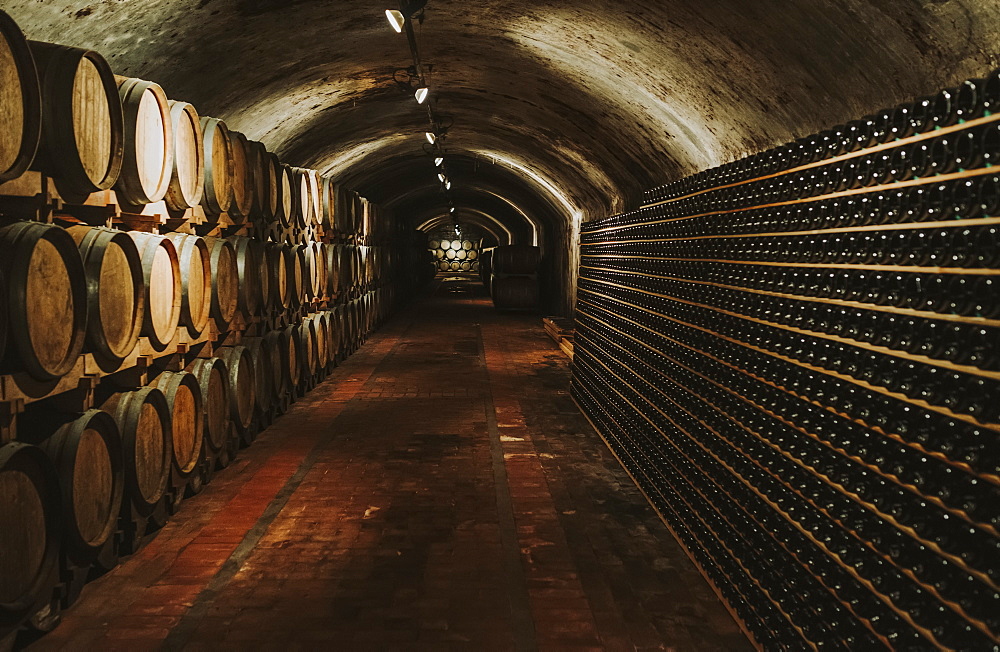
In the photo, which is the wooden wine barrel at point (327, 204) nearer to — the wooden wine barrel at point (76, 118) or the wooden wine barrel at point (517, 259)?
the wooden wine barrel at point (76, 118)

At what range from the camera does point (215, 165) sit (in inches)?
215

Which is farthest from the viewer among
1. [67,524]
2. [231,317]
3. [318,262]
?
[318,262]

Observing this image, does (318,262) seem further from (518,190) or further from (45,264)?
(518,190)

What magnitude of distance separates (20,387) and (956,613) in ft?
11.1

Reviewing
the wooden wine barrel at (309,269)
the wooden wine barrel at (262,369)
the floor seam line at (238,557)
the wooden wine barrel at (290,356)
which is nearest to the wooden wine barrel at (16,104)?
the floor seam line at (238,557)

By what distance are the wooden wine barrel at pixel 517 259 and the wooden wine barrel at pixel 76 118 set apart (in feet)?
51.3

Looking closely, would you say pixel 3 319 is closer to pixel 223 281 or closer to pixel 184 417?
pixel 184 417

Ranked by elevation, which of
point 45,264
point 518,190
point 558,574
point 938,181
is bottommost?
point 558,574

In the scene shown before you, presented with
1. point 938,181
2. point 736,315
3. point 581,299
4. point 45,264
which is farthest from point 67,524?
point 581,299

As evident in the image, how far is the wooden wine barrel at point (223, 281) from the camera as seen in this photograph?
551 cm

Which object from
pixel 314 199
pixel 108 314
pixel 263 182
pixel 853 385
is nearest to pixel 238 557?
pixel 108 314

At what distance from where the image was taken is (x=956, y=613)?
219 cm

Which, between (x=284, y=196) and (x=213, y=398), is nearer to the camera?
(x=213, y=398)

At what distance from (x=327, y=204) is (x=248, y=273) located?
372 cm
